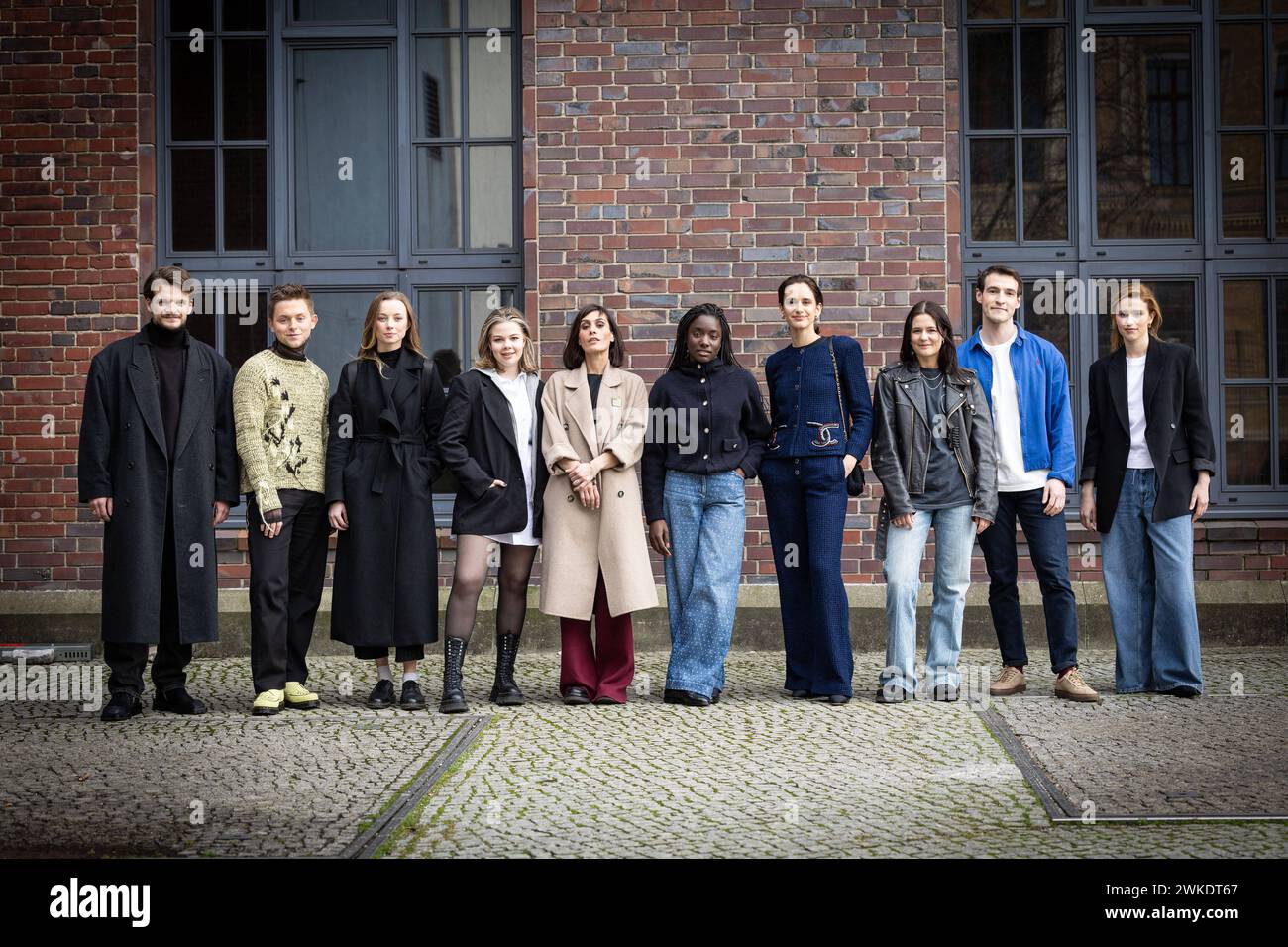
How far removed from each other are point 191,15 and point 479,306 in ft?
8.74

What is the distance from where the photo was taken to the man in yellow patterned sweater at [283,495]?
6.86 metres

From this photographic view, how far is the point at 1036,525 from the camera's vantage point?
7133mm

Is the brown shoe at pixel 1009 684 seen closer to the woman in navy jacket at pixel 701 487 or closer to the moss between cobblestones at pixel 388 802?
the woman in navy jacket at pixel 701 487

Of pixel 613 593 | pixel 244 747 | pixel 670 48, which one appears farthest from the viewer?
pixel 670 48

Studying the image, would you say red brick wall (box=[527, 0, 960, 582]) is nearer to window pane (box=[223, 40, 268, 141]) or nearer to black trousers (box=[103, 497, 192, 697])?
window pane (box=[223, 40, 268, 141])

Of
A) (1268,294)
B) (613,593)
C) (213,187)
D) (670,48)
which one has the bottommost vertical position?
(613,593)

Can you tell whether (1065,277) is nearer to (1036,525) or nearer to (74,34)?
(1036,525)

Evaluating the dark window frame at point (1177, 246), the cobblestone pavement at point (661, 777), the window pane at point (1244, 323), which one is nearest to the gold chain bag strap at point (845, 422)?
the cobblestone pavement at point (661, 777)

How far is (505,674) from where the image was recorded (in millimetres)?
7055

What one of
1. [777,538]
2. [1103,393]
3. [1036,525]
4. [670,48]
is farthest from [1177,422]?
[670,48]

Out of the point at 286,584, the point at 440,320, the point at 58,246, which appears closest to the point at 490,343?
the point at 286,584

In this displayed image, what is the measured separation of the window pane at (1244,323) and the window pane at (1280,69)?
107 centimetres

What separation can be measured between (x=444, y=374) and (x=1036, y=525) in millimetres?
3954

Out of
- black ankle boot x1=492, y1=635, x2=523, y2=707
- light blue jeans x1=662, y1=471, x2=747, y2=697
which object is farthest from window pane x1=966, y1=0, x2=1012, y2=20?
black ankle boot x1=492, y1=635, x2=523, y2=707
